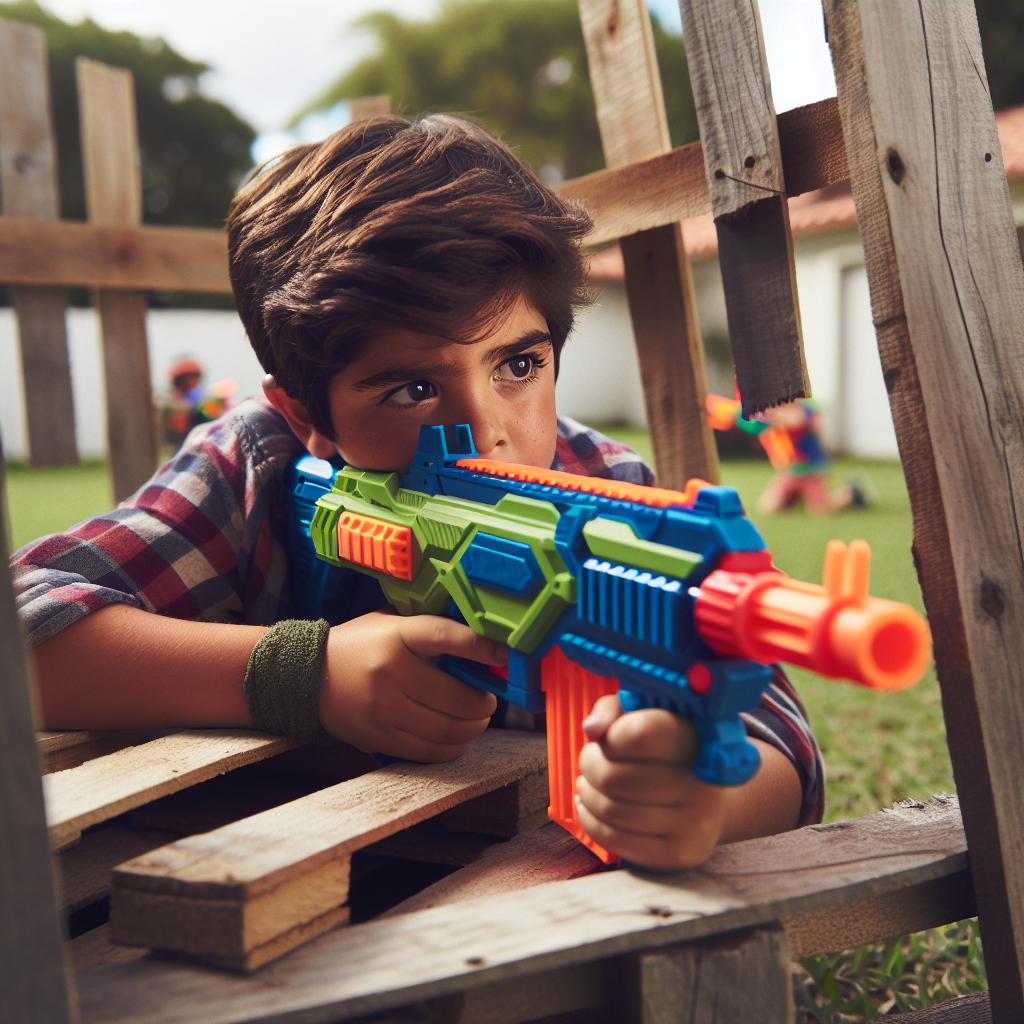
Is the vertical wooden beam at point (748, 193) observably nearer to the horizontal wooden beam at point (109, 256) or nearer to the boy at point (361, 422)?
the boy at point (361, 422)

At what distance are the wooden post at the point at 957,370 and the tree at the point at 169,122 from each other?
21.5m

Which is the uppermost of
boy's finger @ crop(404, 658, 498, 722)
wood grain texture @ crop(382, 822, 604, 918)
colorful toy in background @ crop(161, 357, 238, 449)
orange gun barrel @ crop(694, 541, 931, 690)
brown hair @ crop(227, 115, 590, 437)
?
colorful toy in background @ crop(161, 357, 238, 449)

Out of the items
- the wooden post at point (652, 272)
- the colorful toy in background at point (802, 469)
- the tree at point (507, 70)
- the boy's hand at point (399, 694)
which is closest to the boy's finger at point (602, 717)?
the boy's hand at point (399, 694)

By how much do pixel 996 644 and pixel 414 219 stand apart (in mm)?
989

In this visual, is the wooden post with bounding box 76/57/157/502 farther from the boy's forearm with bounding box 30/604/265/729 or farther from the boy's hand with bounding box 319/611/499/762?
the boy's hand with bounding box 319/611/499/762

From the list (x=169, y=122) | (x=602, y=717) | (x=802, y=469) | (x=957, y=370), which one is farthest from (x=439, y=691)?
(x=169, y=122)

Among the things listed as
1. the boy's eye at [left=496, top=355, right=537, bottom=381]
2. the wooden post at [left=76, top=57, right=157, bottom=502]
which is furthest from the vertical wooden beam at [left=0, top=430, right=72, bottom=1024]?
the wooden post at [left=76, top=57, right=157, bottom=502]

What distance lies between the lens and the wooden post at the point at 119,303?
3.00 metres

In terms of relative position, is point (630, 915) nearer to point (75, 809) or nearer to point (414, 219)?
point (75, 809)

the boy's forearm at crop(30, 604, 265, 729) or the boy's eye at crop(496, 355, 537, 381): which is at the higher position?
the boy's eye at crop(496, 355, 537, 381)

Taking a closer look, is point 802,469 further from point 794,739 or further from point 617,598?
point 617,598

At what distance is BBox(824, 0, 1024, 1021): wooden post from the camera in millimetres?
1080

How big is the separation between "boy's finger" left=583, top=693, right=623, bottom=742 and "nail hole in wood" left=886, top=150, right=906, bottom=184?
28.0 inches

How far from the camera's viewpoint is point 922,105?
44.0 inches
